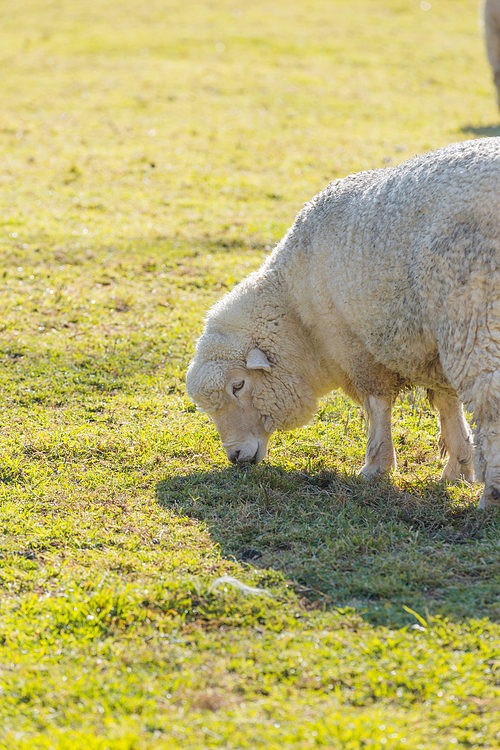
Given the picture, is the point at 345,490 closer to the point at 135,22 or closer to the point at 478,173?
the point at 478,173

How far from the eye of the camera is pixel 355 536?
486cm

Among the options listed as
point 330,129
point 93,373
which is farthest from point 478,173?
point 330,129

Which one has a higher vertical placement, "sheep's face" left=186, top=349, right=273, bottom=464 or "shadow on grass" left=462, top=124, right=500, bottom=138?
"shadow on grass" left=462, top=124, right=500, bottom=138

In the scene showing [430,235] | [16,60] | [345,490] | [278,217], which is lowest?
[345,490]

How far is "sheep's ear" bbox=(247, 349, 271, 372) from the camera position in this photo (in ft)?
20.0

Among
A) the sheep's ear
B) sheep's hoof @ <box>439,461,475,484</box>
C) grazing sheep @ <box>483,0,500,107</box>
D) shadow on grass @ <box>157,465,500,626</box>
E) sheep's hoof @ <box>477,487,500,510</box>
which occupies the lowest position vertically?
sheep's hoof @ <box>439,461,475,484</box>

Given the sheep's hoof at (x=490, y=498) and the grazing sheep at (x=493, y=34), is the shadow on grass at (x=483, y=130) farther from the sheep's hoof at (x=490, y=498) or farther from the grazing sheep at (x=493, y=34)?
the sheep's hoof at (x=490, y=498)

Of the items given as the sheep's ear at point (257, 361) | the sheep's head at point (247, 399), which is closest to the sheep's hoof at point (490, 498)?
the sheep's head at point (247, 399)

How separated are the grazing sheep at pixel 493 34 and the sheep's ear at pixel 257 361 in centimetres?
1436

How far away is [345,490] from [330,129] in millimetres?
12593

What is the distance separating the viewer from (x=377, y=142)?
15.6 metres

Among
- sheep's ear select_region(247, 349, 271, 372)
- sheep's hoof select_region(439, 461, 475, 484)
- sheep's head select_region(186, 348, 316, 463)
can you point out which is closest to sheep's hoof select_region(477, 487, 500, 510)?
sheep's hoof select_region(439, 461, 475, 484)

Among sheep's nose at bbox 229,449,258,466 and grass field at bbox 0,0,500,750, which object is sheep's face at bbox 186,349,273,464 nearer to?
sheep's nose at bbox 229,449,258,466

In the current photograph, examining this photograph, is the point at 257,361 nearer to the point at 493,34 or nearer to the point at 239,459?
the point at 239,459
